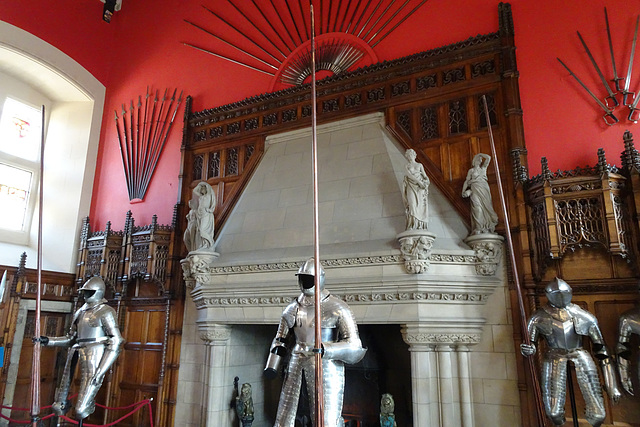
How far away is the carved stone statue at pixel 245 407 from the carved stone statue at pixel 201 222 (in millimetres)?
1929

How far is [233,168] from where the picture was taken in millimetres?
7543

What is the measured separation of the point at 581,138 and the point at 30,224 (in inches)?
369

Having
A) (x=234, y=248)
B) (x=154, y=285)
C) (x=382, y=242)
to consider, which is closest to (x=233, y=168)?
(x=234, y=248)

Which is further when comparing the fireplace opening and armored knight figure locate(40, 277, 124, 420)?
the fireplace opening

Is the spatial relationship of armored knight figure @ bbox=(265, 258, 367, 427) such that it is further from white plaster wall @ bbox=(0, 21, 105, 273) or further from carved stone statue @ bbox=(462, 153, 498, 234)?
white plaster wall @ bbox=(0, 21, 105, 273)

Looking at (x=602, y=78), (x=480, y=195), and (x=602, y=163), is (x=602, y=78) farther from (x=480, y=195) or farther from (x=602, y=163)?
(x=480, y=195)

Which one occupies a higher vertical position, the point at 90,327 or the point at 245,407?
the point at 90,327

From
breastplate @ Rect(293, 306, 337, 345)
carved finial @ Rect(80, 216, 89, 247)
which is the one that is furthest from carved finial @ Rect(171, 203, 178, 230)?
breastplate @ Rect(293, 306, 337, 345)

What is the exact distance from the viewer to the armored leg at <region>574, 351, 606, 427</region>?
13.1ft

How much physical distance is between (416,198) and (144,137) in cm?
575

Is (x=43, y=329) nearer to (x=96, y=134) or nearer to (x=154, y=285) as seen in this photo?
(x=154, y=285)

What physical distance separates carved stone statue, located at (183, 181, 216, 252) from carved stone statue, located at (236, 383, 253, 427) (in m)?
1.93

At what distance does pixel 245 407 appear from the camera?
230 inches

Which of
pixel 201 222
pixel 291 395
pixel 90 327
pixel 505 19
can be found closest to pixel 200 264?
pixel 201 222
